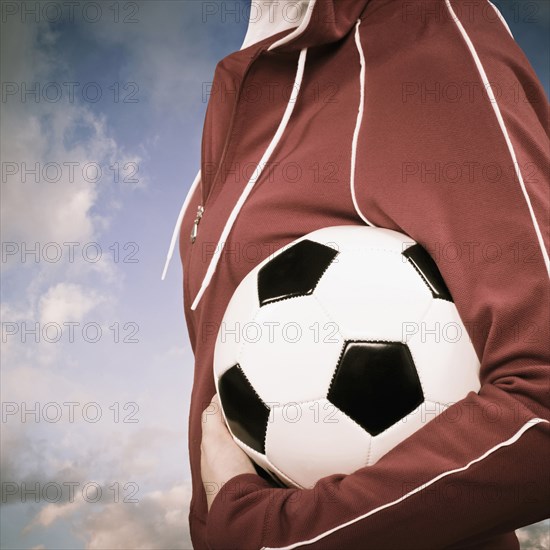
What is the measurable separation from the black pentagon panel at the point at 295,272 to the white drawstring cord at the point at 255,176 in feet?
0.46

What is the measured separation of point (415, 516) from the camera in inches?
24.3

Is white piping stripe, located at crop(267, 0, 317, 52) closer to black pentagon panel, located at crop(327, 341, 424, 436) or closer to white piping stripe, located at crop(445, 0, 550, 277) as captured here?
white piping stripe, located at crop(445, 0, 550, 277)

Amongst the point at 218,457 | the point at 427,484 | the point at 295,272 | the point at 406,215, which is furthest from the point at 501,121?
the point at 218,457

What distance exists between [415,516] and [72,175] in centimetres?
193

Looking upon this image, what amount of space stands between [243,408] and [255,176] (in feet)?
1.15

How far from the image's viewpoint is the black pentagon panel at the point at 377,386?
2.10ft

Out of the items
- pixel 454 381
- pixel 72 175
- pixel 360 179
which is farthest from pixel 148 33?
pixel 454 381

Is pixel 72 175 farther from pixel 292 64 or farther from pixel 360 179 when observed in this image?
pixel 360 179

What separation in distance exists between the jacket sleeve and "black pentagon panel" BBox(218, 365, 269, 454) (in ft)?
0.20

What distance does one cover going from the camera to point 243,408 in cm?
71

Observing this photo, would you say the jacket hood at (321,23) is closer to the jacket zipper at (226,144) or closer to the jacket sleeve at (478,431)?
the jacket zipper at (226,144)

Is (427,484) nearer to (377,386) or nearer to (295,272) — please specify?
(377,386)

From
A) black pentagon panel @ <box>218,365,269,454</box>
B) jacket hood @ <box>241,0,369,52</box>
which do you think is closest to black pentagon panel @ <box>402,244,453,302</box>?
black pentagon panel @ <box>218,365,269,454</box>

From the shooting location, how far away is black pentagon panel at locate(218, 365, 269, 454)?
69 cm
